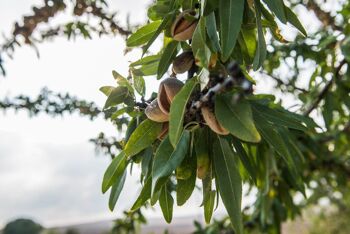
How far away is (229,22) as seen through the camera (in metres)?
0.60

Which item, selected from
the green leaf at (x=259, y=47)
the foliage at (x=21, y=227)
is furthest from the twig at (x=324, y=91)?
the foliage at (x=21, y=227)

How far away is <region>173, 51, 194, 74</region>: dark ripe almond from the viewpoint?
2.25ft

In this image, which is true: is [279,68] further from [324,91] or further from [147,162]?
[147,162]

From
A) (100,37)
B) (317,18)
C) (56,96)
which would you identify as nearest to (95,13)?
(100,37)

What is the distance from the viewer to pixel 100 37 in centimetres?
119

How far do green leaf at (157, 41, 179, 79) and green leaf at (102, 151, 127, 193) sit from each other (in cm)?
18

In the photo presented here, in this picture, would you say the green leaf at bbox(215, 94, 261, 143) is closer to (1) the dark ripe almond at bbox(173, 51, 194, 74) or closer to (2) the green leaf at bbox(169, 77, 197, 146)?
(2) the green leaf at bbox(169, 77, 197, 146)

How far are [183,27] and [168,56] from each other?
7 cm

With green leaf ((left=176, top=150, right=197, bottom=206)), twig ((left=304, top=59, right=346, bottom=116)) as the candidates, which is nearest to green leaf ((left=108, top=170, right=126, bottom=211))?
green leaf ((left=176, top=150, right=197, bottom=206))

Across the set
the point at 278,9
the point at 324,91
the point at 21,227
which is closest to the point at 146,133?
the point at 278,9

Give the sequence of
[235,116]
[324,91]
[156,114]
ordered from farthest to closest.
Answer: [324,91], [156,114], [235,116]

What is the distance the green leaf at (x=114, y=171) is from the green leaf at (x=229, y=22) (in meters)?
0.31

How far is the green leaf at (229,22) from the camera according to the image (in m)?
0.58

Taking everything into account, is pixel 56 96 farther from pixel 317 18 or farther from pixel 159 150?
pixel 317 18
